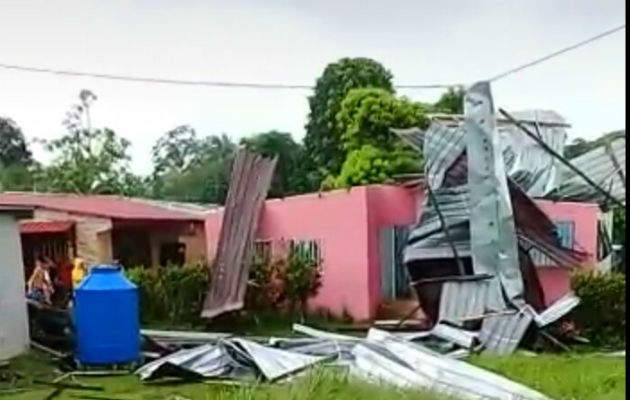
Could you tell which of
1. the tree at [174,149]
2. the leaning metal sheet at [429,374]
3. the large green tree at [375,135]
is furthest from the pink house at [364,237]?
the tree at [174,149]

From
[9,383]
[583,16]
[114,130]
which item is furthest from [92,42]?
[114,130]

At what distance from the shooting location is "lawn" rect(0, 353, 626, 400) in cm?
511

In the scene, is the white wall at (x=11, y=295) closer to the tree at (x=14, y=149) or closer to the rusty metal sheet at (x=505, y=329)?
the rusty metal sheet at (x=505, y=329)

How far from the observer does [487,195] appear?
11531 mm

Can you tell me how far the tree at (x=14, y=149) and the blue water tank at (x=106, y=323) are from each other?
19267 mm

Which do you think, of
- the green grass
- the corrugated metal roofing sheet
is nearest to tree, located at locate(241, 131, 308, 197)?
the corrugated metal roofing sheet

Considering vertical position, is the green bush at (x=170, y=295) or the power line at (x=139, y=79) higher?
the power line at (x=139, y=79)

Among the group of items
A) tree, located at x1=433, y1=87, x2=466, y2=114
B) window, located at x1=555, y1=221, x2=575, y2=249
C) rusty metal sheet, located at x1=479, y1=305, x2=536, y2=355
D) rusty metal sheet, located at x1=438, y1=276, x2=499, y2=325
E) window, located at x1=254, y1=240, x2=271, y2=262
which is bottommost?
rusty metal sheet, located at x1=479, y1=305, x2=536, y2=355

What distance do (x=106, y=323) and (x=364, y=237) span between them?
203 inches

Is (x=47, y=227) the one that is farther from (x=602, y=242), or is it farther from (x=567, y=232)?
(x=602, y=242)

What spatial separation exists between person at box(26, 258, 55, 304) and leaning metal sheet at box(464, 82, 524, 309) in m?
5.56

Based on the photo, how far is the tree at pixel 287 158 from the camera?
80.4 ft

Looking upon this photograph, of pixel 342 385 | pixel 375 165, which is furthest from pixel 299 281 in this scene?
pixel 342 385

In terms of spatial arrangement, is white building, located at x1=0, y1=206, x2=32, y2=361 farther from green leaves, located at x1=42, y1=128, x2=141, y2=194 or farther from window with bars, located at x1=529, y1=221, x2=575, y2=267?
green leaves, located at x1=42, y1=128, x2=141, y2=194
